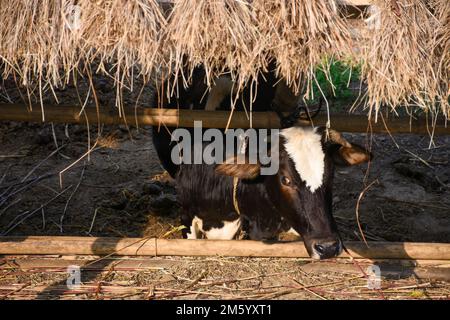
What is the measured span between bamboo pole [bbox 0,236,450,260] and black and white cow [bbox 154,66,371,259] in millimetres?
217

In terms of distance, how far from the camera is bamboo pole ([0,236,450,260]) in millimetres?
4504

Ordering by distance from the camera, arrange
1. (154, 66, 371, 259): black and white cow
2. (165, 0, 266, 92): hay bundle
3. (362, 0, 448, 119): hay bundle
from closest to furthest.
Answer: (165, 0, 266, 92): hay bundle → (362, 0, 448, 119): hay bundle → (154, 66, 371, 259): black and white cow

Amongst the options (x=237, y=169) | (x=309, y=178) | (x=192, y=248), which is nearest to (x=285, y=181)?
(x=309, y=178)

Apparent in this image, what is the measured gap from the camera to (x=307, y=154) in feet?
14.1

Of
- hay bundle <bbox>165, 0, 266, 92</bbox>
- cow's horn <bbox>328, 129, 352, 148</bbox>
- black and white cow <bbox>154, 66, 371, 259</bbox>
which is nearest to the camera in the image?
hay bundle <bbox>165, 0, 266, 92</bbox>

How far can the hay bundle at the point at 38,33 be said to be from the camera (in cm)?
383

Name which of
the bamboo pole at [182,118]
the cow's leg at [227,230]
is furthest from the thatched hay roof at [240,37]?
the cow's leg at [227,230]

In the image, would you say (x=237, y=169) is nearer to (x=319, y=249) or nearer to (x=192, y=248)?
(x=192, y=248)

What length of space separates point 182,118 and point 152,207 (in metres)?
1.96

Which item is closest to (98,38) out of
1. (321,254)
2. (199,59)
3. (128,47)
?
(128,47)

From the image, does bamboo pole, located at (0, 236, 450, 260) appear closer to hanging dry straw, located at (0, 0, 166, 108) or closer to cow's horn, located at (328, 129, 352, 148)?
cow's horn, located at (328, 129, 352, 148)

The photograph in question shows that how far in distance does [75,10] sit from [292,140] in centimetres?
157

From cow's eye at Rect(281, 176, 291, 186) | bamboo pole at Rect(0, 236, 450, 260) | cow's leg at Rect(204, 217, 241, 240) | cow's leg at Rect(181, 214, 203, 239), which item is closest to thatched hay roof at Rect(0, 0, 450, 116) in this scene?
cow's eye at Rect(281, 176, 291, 186)

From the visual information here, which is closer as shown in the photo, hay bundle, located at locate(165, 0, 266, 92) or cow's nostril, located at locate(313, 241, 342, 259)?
hay bundle, located at locate(165, 0, 266, 92)
